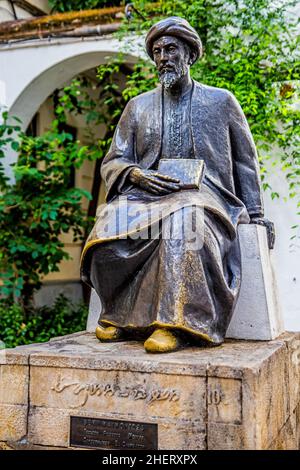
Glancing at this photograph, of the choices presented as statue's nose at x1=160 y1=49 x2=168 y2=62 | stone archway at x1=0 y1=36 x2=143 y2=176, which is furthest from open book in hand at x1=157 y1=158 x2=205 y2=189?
stone archway at x1=0 y1=36 x2=143 y2=176

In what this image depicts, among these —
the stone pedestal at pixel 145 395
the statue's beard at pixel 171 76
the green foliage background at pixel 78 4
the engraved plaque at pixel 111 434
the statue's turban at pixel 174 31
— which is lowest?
the engraved plaque at pixel 111 434

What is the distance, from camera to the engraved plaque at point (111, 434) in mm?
A: 2436

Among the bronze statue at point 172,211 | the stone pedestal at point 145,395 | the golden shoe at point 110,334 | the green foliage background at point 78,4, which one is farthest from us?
the green foliage background at point 78,4

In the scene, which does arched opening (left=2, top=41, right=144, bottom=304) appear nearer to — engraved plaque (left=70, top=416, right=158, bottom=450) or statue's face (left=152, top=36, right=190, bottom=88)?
statue's face (left=152, top=36, right=190, bottom=88)

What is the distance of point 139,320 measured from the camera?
289 cm

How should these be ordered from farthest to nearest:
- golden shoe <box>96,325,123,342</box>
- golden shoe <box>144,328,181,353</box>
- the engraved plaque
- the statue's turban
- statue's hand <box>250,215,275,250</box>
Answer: statue's hand <box>250,215,275,250</box> → the statue's turban → golden shoe <box>96,325,123,342</box> → golden shoe <box>144,328,181,353</box> → the engraved plaque

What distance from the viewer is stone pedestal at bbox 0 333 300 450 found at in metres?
2.33

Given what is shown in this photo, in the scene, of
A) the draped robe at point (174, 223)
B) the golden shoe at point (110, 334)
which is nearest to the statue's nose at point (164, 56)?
the draped robe at point (174, 223)

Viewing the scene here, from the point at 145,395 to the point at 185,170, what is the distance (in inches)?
47.2

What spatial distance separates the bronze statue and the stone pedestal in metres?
0.18

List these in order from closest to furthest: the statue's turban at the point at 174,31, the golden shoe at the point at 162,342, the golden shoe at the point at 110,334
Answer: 1. the golden shoe at the point at 162,342
2. the golden shoe at the point at 110,334
3. the statue's turban at the point at 174,31

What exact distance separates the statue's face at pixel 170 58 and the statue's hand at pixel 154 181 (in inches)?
20.0

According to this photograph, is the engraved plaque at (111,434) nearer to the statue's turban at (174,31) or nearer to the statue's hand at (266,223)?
the statue's hand at (266,223)
